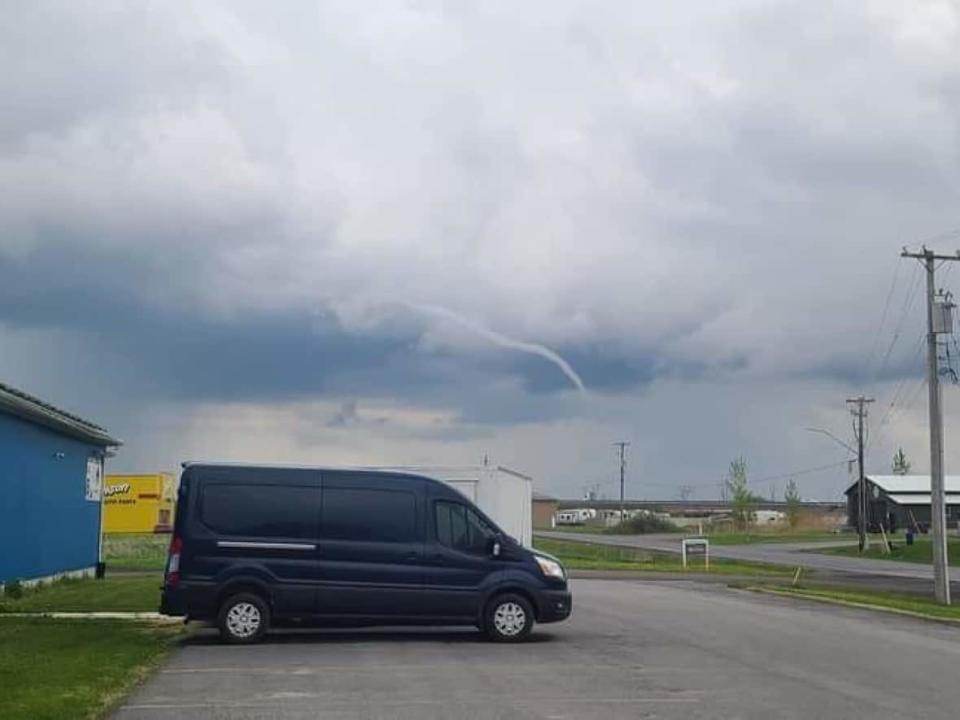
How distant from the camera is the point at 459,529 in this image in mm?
18062

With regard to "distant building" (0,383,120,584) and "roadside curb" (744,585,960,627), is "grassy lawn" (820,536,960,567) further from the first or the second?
"distant building" (0,383,120,584)

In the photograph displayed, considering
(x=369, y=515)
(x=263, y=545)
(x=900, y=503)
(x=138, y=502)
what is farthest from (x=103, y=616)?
(x=900, y=503)

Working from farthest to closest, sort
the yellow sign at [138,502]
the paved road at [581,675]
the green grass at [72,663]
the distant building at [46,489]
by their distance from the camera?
the yellow sign at [138,502], the distant building at [46,489], the paved road at [581,675], the green grass at [72,663]

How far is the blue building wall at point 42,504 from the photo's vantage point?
26641mm

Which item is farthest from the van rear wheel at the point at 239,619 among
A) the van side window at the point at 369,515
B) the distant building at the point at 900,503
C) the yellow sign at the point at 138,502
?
the distant building at the point at 900,503

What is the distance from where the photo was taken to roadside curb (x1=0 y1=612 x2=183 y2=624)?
830 inches

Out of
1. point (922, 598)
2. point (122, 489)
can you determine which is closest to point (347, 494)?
point (922, 598)

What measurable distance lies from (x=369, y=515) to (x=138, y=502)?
41483 mm

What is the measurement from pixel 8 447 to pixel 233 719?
17.1 metres

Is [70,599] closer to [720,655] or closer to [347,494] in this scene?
[347,494]

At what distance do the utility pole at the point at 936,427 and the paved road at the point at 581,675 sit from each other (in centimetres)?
1524

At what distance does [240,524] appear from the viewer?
17625mm

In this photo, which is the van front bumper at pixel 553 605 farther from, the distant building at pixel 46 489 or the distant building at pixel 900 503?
the distant building at pixel 900 503

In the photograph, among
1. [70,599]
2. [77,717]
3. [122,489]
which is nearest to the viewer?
[77,717]
